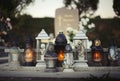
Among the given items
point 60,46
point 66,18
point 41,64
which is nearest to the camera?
point 60,46

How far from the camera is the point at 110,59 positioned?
63.1 ft

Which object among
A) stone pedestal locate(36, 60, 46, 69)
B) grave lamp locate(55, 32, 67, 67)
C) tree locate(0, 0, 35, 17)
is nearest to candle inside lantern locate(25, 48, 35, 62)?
stone pedestal locate(36, 60, 46, 69)

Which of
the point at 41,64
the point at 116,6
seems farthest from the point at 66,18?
the point at 116,6

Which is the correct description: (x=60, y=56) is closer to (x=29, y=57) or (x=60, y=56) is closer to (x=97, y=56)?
(x=29, y=57)

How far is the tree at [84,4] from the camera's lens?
35.5m

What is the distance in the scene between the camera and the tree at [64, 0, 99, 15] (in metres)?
35.5

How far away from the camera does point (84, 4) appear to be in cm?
3612

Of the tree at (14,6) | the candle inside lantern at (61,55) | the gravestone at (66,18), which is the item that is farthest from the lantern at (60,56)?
the tree at (14,6)

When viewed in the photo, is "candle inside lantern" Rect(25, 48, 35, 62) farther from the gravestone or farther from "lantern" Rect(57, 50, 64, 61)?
the gravestone

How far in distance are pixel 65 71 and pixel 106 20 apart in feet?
55.4

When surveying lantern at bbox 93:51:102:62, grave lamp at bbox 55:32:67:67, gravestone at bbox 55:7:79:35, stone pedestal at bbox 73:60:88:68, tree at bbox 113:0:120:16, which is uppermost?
tree at bbox 113:0:120:16

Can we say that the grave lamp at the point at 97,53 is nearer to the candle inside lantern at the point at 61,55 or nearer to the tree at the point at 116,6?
the candle inside lantern at the point at 61,55

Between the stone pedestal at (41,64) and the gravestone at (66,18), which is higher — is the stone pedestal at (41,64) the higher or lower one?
the lower one

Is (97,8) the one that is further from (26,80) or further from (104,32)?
(26,80)
